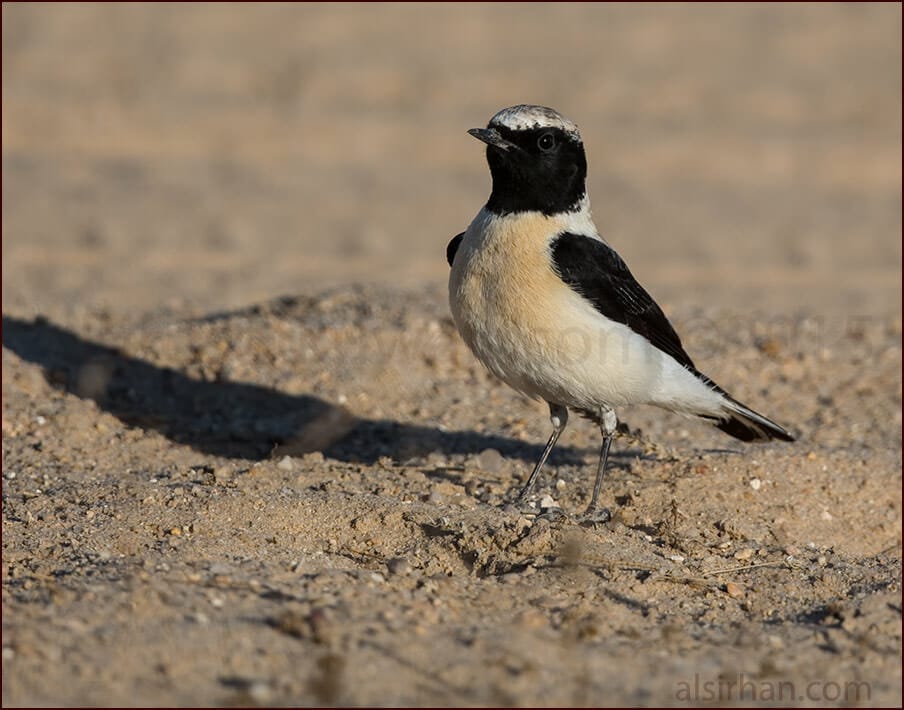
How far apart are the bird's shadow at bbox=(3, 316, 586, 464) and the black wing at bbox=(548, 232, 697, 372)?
4.74ft

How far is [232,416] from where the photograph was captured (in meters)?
9.18

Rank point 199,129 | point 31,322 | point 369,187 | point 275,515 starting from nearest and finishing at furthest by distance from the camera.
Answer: point 275,515 < point 31,322 < point 369,187 < point 199,129

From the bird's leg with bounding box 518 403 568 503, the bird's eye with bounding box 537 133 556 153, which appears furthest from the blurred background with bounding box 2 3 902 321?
the bird's eye with bounding box 537 133 556 153

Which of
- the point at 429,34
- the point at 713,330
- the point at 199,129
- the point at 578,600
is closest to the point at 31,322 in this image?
the point at 713,330

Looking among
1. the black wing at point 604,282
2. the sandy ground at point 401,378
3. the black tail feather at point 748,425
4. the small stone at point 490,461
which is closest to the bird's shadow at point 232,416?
the sandy ground at point 401,378

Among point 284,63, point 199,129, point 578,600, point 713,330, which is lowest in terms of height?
point 578,600

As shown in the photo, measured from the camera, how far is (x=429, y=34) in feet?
77.3

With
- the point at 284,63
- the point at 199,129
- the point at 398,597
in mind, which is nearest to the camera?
the point at 398,597

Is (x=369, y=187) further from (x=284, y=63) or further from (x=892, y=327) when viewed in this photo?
(x=892, y=327)

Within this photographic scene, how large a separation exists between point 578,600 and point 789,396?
484 cm

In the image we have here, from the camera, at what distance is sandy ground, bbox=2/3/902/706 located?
16.4 feet

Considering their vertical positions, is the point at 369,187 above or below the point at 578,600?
above

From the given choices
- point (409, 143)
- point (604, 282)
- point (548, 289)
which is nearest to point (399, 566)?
point (548, 289)

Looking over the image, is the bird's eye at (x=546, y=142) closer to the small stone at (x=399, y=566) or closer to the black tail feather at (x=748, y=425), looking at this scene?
the black tail feather at (x=748, y=425)
